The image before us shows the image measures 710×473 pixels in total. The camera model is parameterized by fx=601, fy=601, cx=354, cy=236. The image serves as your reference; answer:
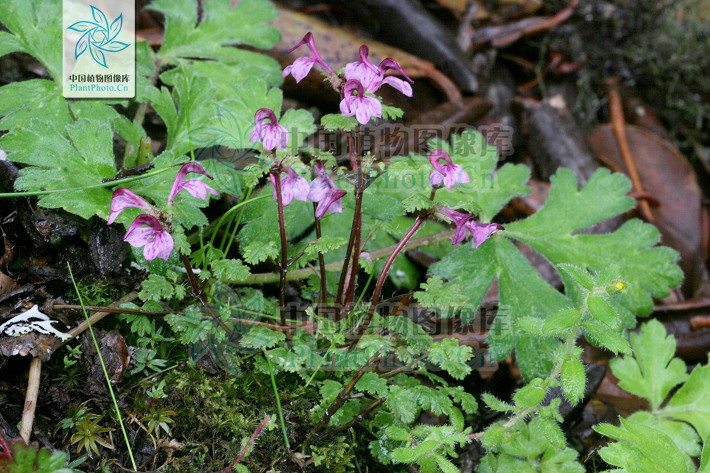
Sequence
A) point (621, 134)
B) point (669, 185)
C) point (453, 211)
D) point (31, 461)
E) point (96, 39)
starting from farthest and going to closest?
point (621, 134) → point (669, 185) → point (96, 39) → point (453, 211) → point (31, 461)

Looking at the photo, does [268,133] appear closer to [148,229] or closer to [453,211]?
[148,229]

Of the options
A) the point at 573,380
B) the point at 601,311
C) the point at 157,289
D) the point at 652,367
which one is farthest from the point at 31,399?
the point at 652,367

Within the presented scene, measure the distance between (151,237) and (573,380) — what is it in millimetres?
1329

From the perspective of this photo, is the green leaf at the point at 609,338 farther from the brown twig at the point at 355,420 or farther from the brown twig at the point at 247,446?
the brown twig at the point at 247,446

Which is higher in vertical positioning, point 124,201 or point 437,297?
point 124,201

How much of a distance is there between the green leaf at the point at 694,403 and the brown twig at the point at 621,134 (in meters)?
1.24

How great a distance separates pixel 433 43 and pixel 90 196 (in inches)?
101

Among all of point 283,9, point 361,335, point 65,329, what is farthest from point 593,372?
point 283,9

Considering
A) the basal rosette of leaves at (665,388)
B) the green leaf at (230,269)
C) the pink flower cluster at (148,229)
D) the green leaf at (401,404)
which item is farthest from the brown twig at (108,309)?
the basal rosette of leaves at (665,388)

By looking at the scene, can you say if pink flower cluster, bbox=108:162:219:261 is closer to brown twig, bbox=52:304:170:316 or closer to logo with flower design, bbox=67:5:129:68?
brown twig, bbox=52:304:170:316

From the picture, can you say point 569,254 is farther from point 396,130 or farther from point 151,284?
point 151,284

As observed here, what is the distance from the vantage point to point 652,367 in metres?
2.62

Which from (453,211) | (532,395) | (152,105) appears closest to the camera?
(532,395)

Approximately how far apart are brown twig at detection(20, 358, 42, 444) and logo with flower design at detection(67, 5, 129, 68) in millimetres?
1422
